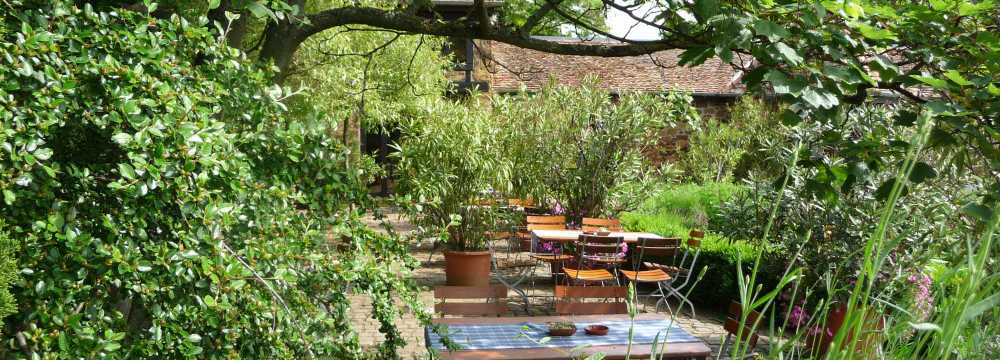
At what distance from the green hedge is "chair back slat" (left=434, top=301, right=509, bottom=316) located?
1666 millimetres

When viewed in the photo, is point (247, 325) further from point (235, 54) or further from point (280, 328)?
point (235, 54)

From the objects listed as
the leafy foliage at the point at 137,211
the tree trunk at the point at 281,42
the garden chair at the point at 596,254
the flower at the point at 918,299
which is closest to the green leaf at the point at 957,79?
the flower at the point at 918,299

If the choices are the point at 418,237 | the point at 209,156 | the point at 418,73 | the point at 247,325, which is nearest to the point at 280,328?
the point at 247,325

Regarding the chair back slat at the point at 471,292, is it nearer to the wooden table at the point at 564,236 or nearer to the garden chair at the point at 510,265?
the garden chair at the point at 510,265

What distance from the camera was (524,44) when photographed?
13.7 ft

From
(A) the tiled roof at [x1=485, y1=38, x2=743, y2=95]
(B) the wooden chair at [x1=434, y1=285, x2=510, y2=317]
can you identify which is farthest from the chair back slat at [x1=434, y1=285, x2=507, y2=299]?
(A) the tiled roof at [x1=485, y1=38, x2=743, y2=95]

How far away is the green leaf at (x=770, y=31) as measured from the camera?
284 centimetres

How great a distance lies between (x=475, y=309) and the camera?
5578 millimetres

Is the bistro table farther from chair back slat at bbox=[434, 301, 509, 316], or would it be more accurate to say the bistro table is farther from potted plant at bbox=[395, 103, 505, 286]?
chair back slat at bbox=[434, 301, 509, 316]

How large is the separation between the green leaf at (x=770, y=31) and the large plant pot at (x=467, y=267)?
6.60m

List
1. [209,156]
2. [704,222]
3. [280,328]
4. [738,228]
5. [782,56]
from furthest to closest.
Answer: [704,222]
[738,228]
[782,56]
[280,328]
[209,156]

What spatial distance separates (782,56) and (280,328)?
1.97m

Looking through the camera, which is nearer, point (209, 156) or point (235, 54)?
point (209, 156)

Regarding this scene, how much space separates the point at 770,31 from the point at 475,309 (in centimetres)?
328
